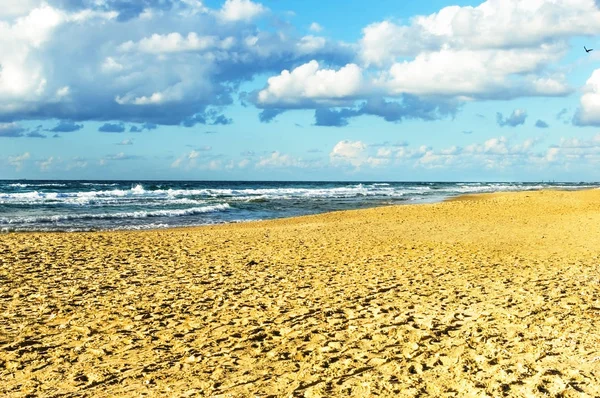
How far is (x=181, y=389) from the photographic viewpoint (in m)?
5.41

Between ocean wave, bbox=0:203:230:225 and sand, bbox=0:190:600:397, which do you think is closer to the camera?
sand, bbox=0:190:600:397

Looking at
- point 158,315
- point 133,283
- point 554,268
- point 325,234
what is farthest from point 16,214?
point 554,268

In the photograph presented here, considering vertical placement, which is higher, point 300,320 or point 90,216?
point 90,216

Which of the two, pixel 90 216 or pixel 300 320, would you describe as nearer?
pixel 300 320

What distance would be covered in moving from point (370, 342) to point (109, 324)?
389 centimetres

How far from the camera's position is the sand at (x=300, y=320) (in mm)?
5484

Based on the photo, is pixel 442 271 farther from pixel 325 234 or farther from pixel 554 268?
pixel 325 234

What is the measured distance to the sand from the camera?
5484 millimetres

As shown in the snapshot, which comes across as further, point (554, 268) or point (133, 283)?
point (554, 268)

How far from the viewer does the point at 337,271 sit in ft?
37.7

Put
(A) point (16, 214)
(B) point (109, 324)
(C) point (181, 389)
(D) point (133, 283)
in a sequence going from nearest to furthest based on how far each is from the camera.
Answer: (C) point (181, 389), (B) point (109, 324), (D) point (133, 283), (A) point (16, 214)

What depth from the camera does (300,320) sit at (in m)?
7.66

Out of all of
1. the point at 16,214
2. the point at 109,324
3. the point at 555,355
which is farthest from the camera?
the point at 16,214

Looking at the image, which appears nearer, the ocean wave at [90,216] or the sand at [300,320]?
the sand at [300,320]
